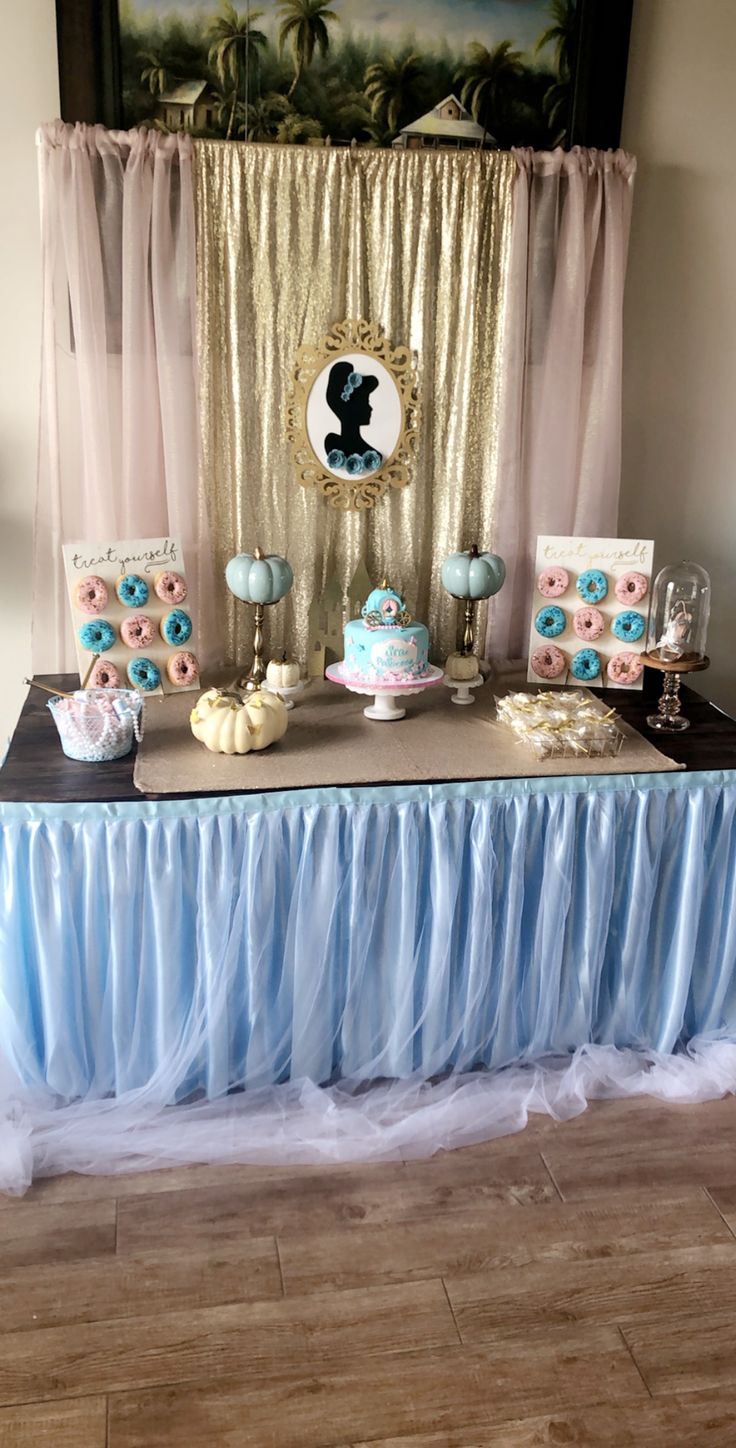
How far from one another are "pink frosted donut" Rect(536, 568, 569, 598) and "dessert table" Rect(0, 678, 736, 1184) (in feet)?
1.31

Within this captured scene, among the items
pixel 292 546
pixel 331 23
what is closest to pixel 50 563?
pixel 292 546

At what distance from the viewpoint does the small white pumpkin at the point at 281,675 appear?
2320 millimetres

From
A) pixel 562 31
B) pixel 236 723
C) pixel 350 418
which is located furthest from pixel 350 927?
pixel 562 31

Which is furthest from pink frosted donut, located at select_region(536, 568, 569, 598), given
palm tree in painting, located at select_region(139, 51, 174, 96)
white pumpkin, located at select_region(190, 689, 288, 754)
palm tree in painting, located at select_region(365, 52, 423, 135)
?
palm tree in painting, located at select_region(139, 51, 174, 96)

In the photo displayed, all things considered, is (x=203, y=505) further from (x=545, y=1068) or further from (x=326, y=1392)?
(x=326, y=1392)

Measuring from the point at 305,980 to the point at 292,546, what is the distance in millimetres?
939

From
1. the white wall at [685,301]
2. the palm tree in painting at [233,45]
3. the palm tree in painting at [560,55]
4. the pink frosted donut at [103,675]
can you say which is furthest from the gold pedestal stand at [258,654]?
the palm tree in painting at [560,55]

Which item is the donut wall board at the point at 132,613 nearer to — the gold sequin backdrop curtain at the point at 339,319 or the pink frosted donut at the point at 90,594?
the pink frosted donut at the point at 90,594

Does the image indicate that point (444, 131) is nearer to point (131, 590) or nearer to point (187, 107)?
point (187, 107)

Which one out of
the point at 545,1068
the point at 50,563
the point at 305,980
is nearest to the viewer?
the point at 305,980

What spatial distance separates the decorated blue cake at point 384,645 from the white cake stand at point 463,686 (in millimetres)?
175

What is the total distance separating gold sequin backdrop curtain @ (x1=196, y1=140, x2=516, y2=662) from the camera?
2.25m

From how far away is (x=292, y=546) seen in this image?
8.09ft

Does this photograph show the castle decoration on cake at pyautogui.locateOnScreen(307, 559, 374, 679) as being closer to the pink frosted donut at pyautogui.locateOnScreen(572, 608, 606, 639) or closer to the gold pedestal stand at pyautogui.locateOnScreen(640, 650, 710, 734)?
the pink frosted donut at pyautogui.locateOnScreen(572, 608, 606, 639)
